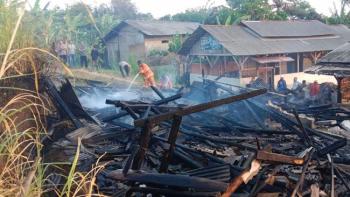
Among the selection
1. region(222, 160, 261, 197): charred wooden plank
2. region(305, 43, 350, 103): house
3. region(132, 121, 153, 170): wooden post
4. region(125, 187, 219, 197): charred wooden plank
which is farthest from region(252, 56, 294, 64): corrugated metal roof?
region(222, 160, 261, 197): charred wooden plank

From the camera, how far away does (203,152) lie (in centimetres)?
556

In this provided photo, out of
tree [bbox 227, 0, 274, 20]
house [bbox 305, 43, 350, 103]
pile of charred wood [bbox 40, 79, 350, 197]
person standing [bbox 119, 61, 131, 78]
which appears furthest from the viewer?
tree [bbox 227, 0, 274, 20]

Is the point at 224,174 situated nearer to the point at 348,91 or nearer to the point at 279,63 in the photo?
the point at 348,91

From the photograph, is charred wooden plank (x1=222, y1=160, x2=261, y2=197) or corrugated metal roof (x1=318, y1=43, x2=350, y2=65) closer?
charred wooden plank (x1=222, y1=160, x2=261, y2=197)

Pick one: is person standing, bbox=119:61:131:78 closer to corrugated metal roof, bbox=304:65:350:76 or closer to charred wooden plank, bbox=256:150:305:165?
corrugated metal roof, bbox=304:65:350:76

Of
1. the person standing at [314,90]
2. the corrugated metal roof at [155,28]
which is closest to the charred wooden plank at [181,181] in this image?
the person standing at [314,90]

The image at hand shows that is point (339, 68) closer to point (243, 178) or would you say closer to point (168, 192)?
point (168, 192)

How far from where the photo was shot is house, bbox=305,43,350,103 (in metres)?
14.0

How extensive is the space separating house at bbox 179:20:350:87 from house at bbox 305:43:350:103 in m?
5.75

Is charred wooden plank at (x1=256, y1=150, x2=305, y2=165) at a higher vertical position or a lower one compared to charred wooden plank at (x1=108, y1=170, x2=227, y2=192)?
higher

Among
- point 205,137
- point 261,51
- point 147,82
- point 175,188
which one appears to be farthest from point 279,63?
point 175,188

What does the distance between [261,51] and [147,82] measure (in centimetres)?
931

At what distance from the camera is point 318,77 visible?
24797 mm

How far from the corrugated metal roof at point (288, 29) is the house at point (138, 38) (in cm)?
715
